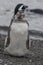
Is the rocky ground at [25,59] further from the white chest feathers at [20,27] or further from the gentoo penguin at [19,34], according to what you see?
the white chest feathers at [20,27]

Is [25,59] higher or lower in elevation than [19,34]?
lower

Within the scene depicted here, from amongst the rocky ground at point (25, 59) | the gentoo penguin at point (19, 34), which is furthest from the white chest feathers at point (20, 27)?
the rocky ground at point (25, 59)

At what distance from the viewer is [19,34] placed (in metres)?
3.82

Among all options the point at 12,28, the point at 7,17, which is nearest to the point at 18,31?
the point at 12,28

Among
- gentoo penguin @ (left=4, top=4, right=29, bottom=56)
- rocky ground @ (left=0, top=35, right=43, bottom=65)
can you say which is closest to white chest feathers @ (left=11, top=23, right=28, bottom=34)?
gentoo penguin @ (left=4, top=4, right=29, bottom=56)

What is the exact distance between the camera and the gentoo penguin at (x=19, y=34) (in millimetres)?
3787

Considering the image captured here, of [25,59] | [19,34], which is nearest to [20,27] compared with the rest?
[19,34]

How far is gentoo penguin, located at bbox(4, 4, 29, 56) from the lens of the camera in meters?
3.79

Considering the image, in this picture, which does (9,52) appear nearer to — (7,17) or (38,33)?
(38,33)

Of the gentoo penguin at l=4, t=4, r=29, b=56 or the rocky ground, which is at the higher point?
the gentoo penguin at l=4, t=4, r=29, b=56

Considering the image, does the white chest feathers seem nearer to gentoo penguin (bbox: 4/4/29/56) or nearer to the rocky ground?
gentoo penguin (bbox: 4/4/29/56)

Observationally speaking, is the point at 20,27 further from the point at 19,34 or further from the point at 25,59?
the point at 25,59

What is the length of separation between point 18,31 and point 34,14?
3.30 metres

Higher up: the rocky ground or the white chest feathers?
the white chest feathers
